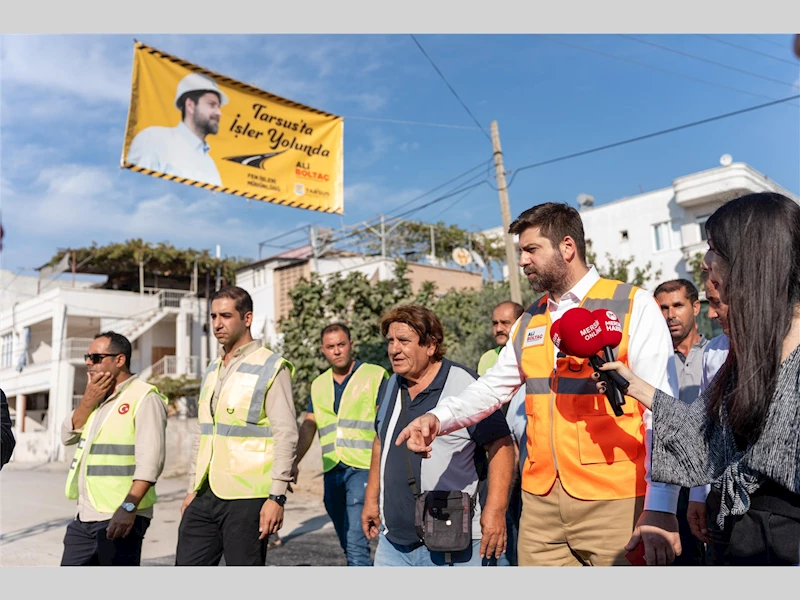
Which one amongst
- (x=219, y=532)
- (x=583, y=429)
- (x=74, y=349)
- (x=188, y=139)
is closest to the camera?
(x=583, y=429)

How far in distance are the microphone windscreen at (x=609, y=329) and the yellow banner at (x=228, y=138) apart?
7.03m

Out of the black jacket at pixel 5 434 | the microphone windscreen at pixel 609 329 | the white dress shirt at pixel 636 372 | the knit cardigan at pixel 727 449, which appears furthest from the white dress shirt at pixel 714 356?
the black jacket at pixel 5 434

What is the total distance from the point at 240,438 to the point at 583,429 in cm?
237

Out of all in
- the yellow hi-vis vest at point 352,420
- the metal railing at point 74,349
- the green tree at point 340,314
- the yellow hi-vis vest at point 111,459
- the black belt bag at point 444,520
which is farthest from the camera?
the metal railing at point 74,349

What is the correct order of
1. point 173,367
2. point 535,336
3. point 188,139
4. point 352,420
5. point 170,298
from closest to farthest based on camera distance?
point 535,336
point 352,420
point 188,139
point 173,367
point 170,298

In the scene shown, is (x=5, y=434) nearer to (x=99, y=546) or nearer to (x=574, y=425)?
(x=99, y=546)

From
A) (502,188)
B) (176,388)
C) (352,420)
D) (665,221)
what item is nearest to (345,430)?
(352,420)

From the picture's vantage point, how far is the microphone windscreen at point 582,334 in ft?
8.48

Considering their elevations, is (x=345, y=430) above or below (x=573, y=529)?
above

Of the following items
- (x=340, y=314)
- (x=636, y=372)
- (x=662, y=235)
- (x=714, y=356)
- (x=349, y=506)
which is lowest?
(x=349, y=506)

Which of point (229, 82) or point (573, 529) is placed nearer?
point (573, 529)

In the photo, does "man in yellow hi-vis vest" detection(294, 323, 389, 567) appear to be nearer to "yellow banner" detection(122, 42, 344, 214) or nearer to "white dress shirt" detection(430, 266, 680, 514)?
"white dress shirt" detection(430, 266, 680, 514)

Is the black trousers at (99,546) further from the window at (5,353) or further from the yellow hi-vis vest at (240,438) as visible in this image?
the window at (5,353)

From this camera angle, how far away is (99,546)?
4.54 m
